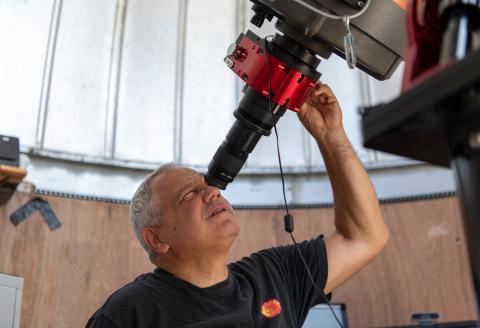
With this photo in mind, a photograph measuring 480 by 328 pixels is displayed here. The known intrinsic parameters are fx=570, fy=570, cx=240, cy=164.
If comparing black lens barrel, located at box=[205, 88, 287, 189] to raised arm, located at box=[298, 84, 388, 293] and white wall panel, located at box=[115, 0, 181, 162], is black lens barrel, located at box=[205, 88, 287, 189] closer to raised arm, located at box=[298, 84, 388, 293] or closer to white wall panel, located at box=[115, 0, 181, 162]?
raised arm, located at box=[298, 84, 388, 293]

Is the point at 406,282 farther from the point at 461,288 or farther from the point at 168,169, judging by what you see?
the point at 168,169

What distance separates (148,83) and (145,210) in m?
1.27

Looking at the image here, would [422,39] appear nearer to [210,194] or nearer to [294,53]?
[294,53]

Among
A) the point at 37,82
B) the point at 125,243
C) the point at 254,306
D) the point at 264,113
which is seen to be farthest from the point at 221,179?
the point at 37,82

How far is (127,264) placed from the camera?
2332mm

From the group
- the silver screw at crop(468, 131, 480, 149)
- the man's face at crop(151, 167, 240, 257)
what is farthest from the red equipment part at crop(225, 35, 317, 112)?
the silver screw at crop(468, 131, 480, 149)

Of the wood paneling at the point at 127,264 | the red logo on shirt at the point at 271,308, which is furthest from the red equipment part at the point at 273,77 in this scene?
the wood paneling at the point at 127,264

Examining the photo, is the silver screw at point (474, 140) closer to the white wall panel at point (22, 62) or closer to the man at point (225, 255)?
the man at point (225, 255)

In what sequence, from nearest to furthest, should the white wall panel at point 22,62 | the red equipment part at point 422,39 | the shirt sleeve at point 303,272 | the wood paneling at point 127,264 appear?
the red equipment part at point 422,39 < the shirt sleeve at point 303,272 < the wood paneling at point 127,264 < the white wall panel at point 22,62

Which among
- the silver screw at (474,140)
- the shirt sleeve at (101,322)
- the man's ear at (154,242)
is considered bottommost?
the shirt sleeve at (101,322)

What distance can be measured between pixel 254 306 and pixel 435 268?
3.66ft

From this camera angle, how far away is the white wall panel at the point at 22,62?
96.0 inches

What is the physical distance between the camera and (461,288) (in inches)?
85.8

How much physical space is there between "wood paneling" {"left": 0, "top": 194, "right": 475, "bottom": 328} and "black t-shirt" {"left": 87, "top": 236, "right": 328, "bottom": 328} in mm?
819
